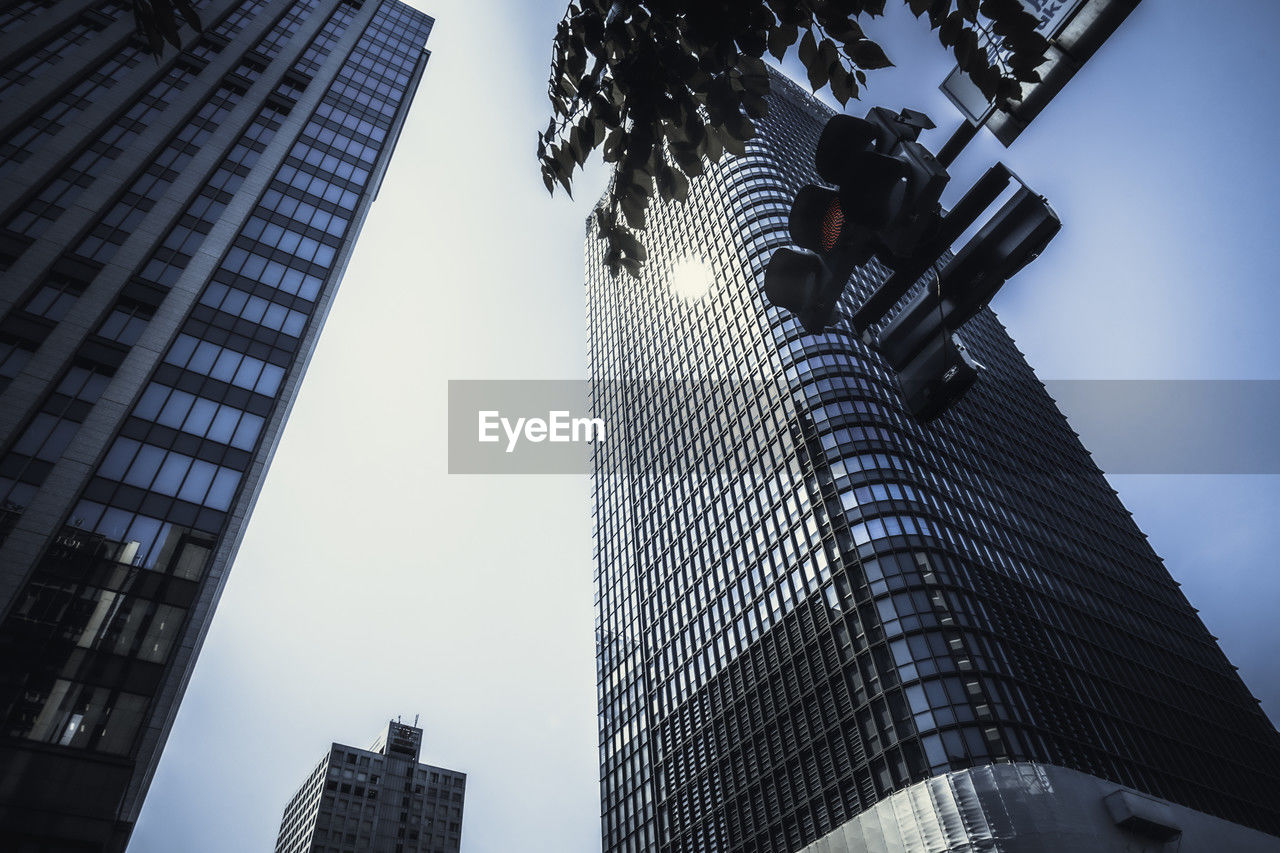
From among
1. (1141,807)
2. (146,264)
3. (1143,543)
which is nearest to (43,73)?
(146,264)

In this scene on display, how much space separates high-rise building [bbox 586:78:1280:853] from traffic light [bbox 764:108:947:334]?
29.1m

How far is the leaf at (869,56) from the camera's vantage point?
3928mm

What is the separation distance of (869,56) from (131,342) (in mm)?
33868

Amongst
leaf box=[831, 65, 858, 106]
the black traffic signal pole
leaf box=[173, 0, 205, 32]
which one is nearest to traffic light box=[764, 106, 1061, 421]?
the black traffic signal pole

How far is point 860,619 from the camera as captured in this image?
155ft

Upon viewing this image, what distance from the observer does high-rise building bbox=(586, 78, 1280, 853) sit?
4144cm

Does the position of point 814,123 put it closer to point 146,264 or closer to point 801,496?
point 801,496

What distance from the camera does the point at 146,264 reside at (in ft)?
108

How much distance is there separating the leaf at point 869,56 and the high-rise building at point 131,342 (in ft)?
83.9

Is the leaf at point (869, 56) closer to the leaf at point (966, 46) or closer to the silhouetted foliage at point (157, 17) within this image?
the leaf at point (966, 46)

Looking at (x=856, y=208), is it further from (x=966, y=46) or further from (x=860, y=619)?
(x=860, y=619)

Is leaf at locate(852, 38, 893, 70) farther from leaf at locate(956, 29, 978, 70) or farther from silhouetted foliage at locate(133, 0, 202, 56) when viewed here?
silhouetted foliage at locate(133, 0, 202, 56)

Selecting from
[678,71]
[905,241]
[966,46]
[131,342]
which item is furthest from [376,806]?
[966,46]

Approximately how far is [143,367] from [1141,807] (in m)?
52.3
